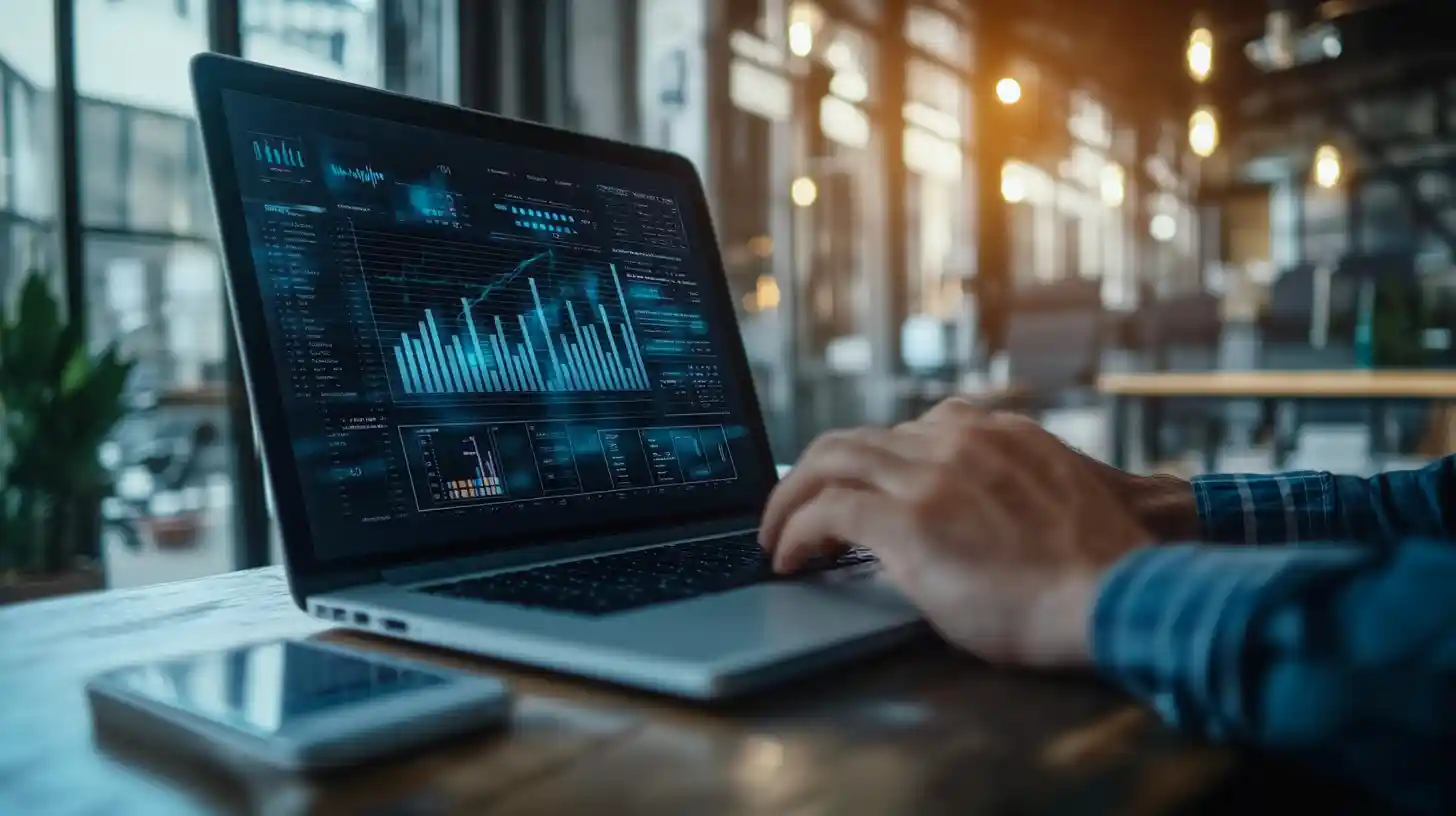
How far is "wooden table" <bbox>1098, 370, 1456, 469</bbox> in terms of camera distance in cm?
314

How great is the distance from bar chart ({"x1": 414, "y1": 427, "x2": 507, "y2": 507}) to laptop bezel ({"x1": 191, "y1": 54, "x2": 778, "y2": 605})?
32mm

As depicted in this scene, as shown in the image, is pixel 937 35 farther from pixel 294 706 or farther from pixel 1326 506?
pixel 294 706

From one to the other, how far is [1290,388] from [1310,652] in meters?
3.30

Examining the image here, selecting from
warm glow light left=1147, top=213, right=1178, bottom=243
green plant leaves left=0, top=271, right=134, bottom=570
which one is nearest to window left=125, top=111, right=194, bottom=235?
Result: green plant leaves left=0, top=271, right=134, bottom=570

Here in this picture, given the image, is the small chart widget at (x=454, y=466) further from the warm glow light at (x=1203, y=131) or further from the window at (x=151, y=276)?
the warm glow light at (x=1203, y=131)

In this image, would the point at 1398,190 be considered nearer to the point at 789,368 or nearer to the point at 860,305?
the point at 860,305

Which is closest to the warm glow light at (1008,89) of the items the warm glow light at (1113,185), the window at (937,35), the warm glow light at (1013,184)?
the window at (937,35)

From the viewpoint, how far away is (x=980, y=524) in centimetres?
→ 50

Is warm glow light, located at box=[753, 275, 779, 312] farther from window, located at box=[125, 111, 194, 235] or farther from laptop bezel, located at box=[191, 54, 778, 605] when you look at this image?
laptop bezel, located at box=[191, 54, 778, 605]

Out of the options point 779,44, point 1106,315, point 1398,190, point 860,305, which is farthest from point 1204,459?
point 1398,190

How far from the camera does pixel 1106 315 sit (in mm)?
6688

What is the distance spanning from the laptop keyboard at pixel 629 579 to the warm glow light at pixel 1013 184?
8036 millimetres

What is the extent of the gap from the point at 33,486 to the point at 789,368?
11.9 feet

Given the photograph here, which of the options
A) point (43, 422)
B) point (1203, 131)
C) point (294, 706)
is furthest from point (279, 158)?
point (1203, 131)
